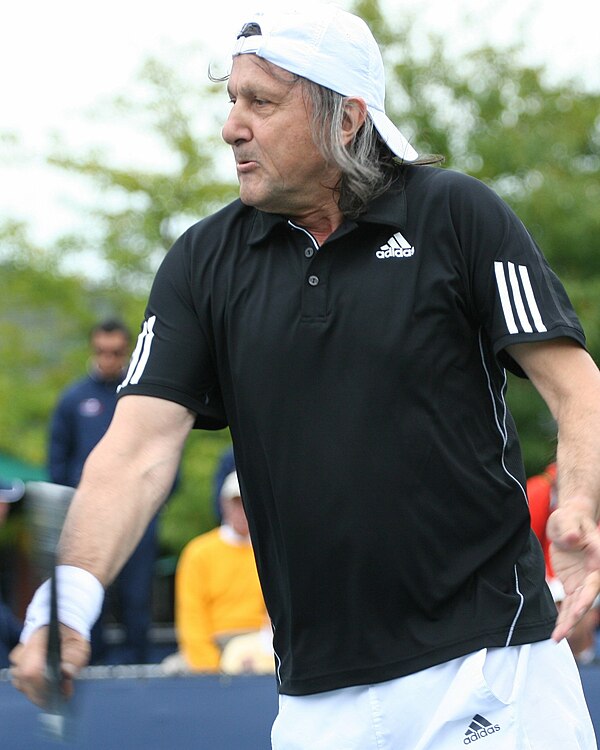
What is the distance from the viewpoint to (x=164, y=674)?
5242 millimetres

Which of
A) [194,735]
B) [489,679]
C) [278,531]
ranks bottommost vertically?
[194,735]

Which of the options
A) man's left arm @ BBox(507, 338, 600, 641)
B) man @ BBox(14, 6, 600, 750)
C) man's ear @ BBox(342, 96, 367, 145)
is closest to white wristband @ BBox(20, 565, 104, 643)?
man @ BBox(14, 6, 600, 750)

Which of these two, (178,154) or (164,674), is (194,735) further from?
(178,154)

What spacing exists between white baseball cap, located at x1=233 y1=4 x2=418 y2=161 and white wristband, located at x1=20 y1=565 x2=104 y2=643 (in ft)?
4.08

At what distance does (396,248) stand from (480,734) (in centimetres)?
108

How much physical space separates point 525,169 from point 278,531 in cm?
1259

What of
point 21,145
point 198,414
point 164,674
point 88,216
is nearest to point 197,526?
point 88,216

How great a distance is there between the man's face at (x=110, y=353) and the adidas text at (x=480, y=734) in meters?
5.43

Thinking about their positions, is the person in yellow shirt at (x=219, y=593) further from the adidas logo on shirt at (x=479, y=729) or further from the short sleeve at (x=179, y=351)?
the adidas logo on shirt at (x=479, y=729)

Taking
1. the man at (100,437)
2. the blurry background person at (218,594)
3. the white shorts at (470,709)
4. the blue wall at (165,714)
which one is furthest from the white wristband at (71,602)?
the man at (100,437)

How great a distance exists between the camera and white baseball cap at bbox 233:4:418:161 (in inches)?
118

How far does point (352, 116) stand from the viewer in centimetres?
308

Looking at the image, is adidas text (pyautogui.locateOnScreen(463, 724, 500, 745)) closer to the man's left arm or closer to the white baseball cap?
the man's left arm

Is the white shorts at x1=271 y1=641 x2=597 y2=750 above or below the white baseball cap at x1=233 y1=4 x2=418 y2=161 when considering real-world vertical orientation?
below
